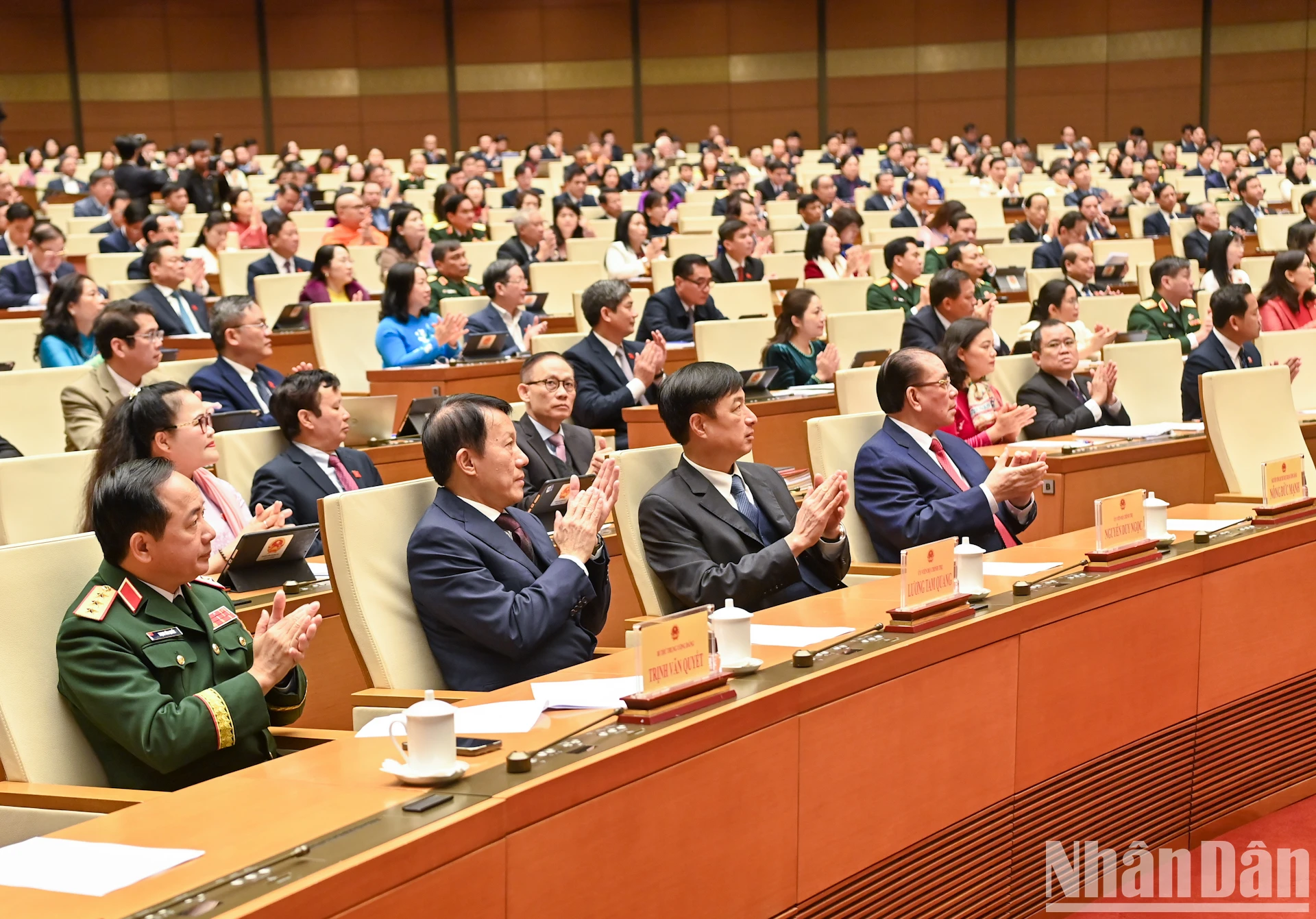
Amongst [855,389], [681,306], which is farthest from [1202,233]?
[855,389]

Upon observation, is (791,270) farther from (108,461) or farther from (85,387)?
(108,461)

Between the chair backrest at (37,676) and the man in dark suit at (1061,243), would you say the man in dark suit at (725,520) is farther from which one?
the man in dark suit at (1061,243)

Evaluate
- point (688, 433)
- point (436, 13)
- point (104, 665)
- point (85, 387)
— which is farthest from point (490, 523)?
point (436, 13)

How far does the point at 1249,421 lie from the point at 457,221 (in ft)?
16.4

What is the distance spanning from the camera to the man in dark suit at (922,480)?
3.17 meters

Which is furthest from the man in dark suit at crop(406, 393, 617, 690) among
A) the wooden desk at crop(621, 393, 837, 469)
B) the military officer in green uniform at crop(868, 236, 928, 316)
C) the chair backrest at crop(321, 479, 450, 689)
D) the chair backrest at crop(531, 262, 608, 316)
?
the chair backrest at crop(531, 262, 608, 316)

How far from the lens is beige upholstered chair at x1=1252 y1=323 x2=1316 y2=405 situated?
506 cm

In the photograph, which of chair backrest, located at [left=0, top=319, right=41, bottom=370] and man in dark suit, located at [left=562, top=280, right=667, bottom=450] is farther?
chair backrest, located at [left=0, top=319, right=41, bottom=370]

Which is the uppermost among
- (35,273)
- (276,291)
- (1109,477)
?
(35,273)

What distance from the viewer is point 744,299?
683cm

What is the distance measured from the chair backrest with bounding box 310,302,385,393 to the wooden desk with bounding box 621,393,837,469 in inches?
52.2

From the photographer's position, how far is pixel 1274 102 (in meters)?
16.0

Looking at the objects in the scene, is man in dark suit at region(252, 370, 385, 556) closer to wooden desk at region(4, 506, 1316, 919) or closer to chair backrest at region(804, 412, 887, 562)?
chair backrest at region(804, 412, 887, 562)

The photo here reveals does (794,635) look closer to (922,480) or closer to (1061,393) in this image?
(922,480)
